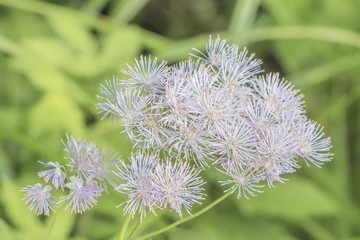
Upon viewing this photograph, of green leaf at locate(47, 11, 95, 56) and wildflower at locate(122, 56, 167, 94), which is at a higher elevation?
green leaf at locate(47, 11, 95, 56)

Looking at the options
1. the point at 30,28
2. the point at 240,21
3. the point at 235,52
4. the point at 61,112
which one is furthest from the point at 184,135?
the point at 30,28

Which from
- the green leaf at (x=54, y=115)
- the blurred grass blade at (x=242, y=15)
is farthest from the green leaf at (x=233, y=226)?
the blurred grass blade at (x=242, y=15)

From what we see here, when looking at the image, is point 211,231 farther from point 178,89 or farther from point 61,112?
point 178,89

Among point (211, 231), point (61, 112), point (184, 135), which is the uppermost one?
point (61, 112)

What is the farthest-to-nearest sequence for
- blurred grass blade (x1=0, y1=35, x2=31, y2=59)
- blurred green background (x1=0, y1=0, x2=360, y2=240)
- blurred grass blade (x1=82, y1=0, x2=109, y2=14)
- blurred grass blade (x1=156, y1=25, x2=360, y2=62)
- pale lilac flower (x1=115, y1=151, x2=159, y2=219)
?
blurred grass blade (x1=82, y1=0, x2=109, y2=14) < blurred grass blade (x1=156, y1=25, x2=360, y2=62) < blurred grass blade (x1=0, y1=35, x2=31, y2=59) < blurred green background (x1=0, y1=0, x2=360, y2=240) < pale lilac flower (x1=115, y1=151, x2=159, y2=219)

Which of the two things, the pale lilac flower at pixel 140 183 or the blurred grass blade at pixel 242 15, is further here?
the blurred grass blade at pixel 242 15

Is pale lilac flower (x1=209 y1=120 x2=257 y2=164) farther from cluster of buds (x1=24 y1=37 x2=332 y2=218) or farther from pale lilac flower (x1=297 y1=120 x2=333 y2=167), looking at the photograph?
pale lilac flower (x1=297 y1=120 x2=333 y2=167)

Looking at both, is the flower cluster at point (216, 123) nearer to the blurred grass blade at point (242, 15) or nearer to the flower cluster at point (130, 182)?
the flower cluster at point (130, 182)

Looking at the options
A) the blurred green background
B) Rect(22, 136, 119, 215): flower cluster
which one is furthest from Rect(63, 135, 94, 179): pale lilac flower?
the blurred green background
